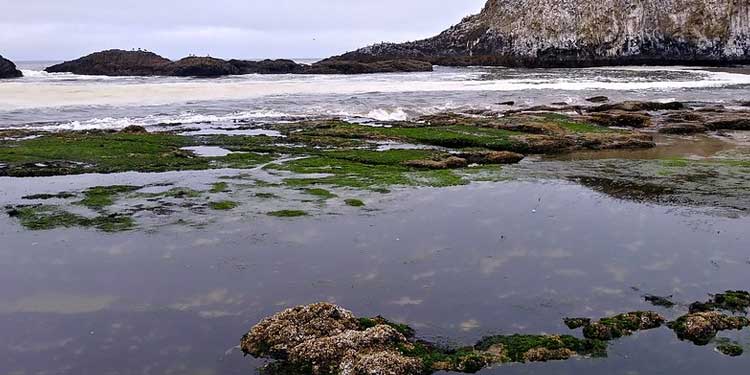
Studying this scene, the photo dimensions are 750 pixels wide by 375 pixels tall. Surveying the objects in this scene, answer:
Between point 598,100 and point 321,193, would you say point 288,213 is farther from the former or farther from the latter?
point 598,100

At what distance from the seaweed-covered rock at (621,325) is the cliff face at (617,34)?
91.5 meters

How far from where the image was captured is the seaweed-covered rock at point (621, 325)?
753 centimetres

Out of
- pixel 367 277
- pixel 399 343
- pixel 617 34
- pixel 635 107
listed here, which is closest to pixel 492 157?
pixel 367 277

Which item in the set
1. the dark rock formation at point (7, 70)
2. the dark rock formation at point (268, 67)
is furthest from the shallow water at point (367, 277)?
the dark rock formation at point (268, 67)

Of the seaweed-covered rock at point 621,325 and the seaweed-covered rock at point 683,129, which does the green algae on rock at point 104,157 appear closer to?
the seaweed-covered rock at point 621,325

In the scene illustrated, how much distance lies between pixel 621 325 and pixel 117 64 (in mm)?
92292

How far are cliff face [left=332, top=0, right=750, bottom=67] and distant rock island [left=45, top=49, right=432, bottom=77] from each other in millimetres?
20135

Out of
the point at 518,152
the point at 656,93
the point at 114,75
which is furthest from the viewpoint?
the point at 114,75

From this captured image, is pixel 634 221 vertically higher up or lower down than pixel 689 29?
lower down

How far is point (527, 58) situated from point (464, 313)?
97.8m

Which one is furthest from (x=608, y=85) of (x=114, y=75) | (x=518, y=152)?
(x=114, y=75)

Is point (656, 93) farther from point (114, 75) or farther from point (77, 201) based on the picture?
point (114, 75)

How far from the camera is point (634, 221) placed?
12.2 m

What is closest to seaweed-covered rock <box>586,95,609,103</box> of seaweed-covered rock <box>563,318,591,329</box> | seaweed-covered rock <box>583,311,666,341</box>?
seaweed-covered rock <box>583,311,666,341</box>
